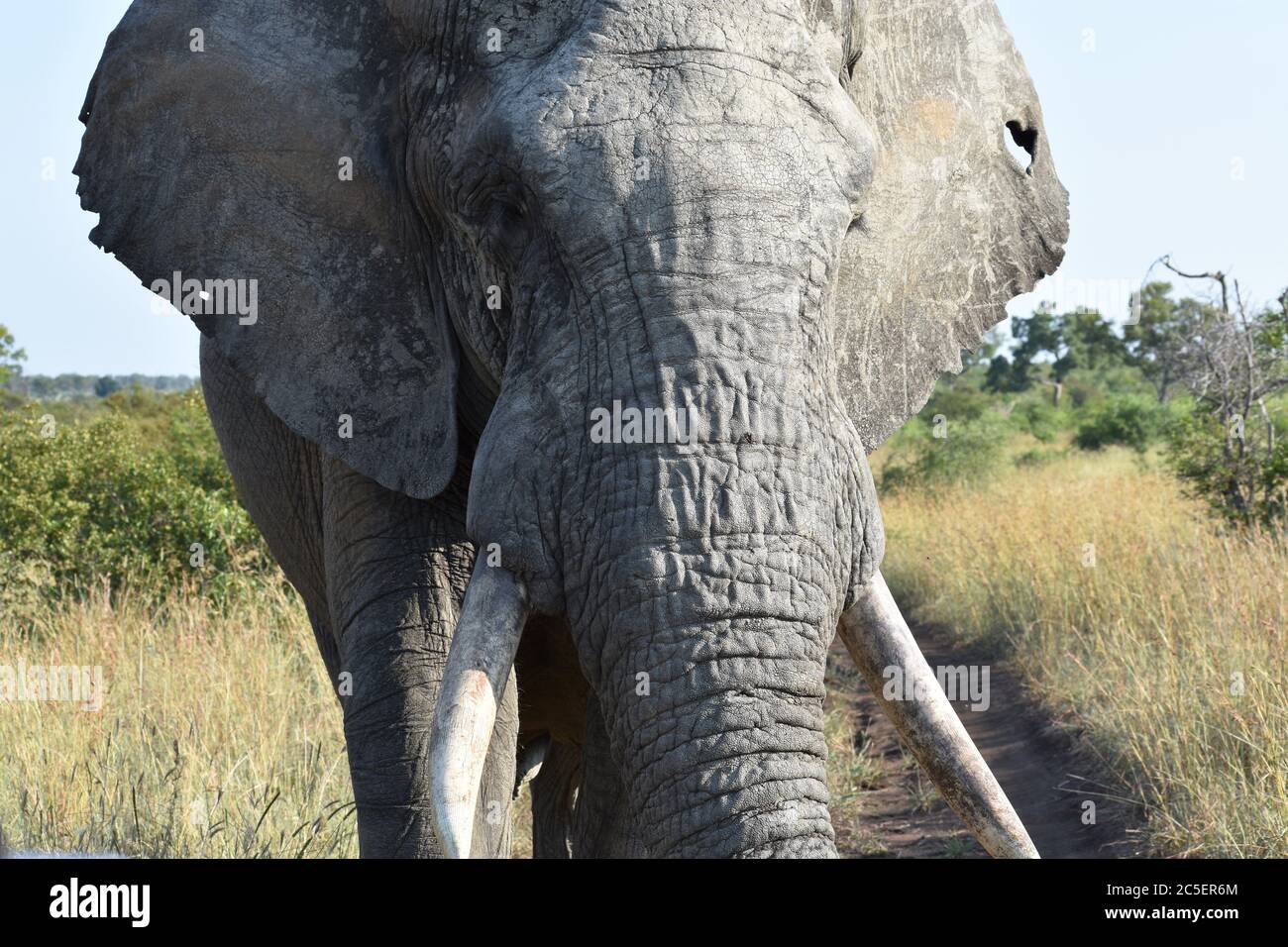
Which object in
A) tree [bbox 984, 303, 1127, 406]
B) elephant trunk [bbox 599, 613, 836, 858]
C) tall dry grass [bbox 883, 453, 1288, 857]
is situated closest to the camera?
elephant trunk [bbox 599, 613, 836, 858]

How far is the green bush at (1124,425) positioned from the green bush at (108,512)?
18378mm

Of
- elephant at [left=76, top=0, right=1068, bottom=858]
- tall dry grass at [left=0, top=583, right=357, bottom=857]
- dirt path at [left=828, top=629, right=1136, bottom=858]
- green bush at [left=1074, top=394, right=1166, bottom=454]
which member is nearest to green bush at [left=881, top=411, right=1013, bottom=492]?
green bush at [left=1074, top=394, right=1166, bottom=454]

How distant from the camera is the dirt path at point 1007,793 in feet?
22.9

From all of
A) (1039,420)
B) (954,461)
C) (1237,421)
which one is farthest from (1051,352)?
(1237,421)

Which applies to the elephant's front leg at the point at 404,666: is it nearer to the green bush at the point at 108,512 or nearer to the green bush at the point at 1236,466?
the green bush at the point at 108,512

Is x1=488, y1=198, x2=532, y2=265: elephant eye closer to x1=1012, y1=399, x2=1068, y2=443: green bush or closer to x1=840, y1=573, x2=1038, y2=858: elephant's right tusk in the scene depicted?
x1=840, y1=573, x2=1038, y2=858: elephant's right tusk

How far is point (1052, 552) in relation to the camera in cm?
1117

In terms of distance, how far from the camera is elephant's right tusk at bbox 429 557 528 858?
113 inches

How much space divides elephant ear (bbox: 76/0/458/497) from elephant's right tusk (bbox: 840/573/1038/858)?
3.55 feet

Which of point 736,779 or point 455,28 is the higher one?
point 455,28

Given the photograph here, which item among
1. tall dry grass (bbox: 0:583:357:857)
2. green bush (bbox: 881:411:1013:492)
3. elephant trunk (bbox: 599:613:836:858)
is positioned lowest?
elephant trunk (bbox: 599:613:836:858)

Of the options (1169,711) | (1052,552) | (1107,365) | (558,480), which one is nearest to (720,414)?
(558,480)

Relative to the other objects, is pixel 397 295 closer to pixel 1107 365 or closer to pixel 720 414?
pixel 720 414
